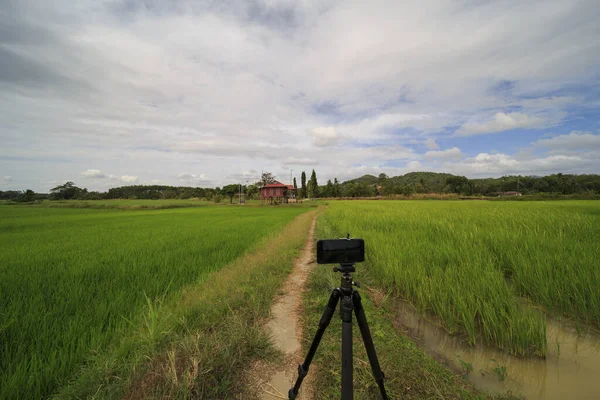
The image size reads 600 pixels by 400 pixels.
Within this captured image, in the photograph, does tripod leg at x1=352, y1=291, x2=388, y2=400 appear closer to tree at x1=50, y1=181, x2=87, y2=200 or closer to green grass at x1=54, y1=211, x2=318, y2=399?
green grass at x1=54, y1=211, x2=318, y2=399

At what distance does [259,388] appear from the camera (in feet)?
6.21

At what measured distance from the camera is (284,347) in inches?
96.1

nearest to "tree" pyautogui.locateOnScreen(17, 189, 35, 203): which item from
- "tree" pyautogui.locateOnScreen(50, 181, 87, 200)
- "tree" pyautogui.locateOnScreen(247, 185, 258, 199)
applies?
"tree" pyautogui.locateOnScreen(50, 181, 87, 200)

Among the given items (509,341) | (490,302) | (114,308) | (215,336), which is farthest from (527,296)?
(114,308)

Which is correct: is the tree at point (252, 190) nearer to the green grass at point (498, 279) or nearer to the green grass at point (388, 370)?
the green grass at point (498, 279)

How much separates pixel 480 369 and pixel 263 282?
309 centimetres

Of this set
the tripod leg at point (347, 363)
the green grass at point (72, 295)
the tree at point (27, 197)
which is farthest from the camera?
the tree at point (27, 197)

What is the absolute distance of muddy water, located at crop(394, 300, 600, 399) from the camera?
195 cm

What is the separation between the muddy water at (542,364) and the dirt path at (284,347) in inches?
61.1

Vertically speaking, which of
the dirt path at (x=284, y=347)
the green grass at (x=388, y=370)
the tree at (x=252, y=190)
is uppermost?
the tree at (x=252, y=190)

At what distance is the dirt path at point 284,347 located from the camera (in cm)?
189

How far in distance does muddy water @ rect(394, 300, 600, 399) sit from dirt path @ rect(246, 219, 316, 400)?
155 centimetres

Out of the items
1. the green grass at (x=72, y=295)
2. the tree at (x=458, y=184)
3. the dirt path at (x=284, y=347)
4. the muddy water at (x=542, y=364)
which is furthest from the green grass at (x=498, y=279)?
the tree at (x=458, y=184)

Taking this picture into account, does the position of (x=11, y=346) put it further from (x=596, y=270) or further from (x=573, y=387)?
(x=596, y=270)
